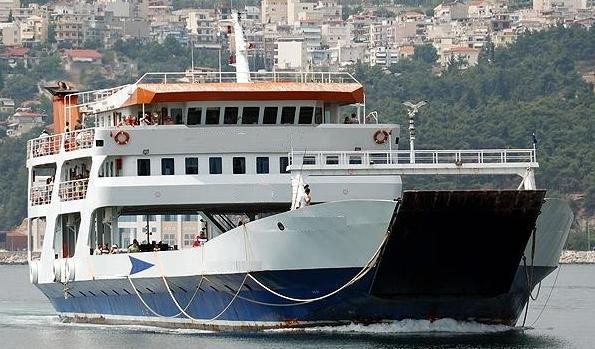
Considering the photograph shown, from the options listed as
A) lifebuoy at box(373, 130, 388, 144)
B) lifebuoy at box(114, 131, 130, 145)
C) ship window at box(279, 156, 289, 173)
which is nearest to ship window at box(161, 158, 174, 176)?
lifebuoy at box(114, 131, 130, 145)

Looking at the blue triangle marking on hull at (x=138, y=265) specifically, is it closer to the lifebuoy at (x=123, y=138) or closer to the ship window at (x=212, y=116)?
the lifebuoy at (x=123, y=138)

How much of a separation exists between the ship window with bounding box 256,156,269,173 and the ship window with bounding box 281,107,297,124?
1.33m

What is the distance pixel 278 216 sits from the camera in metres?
53.3

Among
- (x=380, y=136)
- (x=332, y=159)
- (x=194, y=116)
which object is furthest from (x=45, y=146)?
(x=332, y=159)

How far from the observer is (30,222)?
2689 inches

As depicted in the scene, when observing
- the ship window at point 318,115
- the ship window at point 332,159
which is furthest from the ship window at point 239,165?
the ship window at point 318,115

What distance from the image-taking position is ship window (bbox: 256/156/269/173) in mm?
58188

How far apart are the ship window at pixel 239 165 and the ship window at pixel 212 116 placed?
128 cm

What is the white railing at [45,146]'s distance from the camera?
214 feet

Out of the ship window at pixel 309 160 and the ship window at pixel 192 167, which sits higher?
the ship window at pixel 309 160

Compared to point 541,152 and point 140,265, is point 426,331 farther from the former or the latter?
point 541,152

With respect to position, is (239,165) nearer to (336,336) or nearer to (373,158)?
(373,158)

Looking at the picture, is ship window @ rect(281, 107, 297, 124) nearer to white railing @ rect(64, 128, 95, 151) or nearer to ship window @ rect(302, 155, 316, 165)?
ship window @ rect(302, 155, 316, 165)

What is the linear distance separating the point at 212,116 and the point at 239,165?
159cm
